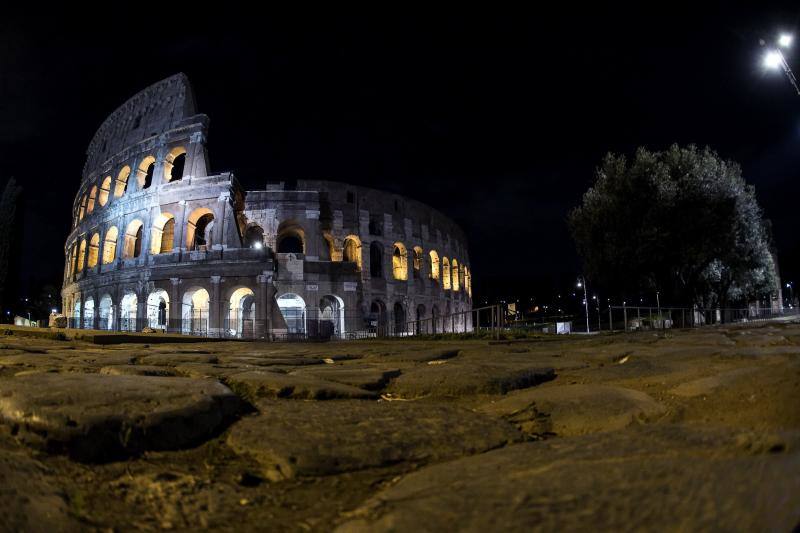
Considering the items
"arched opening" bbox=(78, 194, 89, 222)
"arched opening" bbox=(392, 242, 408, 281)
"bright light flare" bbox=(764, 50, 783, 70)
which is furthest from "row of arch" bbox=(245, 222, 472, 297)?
"bright light flare" bbox=(764, 50, 783, 70)

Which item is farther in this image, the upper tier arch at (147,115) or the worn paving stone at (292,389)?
the upper tier arch at (147,115)

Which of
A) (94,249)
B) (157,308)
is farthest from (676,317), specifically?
(94,249)

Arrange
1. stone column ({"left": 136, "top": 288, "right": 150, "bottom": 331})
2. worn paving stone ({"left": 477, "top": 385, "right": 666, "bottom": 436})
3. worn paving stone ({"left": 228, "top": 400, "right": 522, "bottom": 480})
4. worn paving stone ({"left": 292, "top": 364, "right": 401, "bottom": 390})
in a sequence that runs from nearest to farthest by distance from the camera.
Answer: worn paving stone ({"left": 228, "top": 400, "right": 522, "bottom": 480}), worn paving stone ({"left": 477, "top": 385, "right": 666, "bottom": 436}), worn paving stone ({"left": 292, "top": 364, "right": 401, "bottom": 390}), stone column ({"left": 136, "top": 288, "right": 150, "bottom": 331})

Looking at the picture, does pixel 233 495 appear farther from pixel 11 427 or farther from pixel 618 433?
pixel 618 433

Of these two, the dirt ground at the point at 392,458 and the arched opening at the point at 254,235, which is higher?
the arched opening at the point at 254,235

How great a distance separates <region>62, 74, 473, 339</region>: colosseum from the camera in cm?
2264

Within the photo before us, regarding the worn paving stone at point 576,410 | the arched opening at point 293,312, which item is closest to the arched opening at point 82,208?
the arched opening at point 293,312

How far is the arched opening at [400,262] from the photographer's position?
110ft

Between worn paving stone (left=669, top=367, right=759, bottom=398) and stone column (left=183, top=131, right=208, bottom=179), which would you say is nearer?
worn paving stone (left=669, top=367, right=759, bottom=398)

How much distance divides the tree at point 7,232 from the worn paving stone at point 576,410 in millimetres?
40932

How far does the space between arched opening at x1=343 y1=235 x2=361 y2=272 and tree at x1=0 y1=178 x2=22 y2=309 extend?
77.8 feet

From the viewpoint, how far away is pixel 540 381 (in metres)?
3.53

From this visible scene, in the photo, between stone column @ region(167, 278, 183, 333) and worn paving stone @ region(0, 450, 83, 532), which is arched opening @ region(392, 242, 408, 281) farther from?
worn paving stone @ region(0, 450, 83, 532)

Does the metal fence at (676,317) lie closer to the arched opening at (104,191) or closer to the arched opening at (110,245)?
the arched opening at (110,245)
